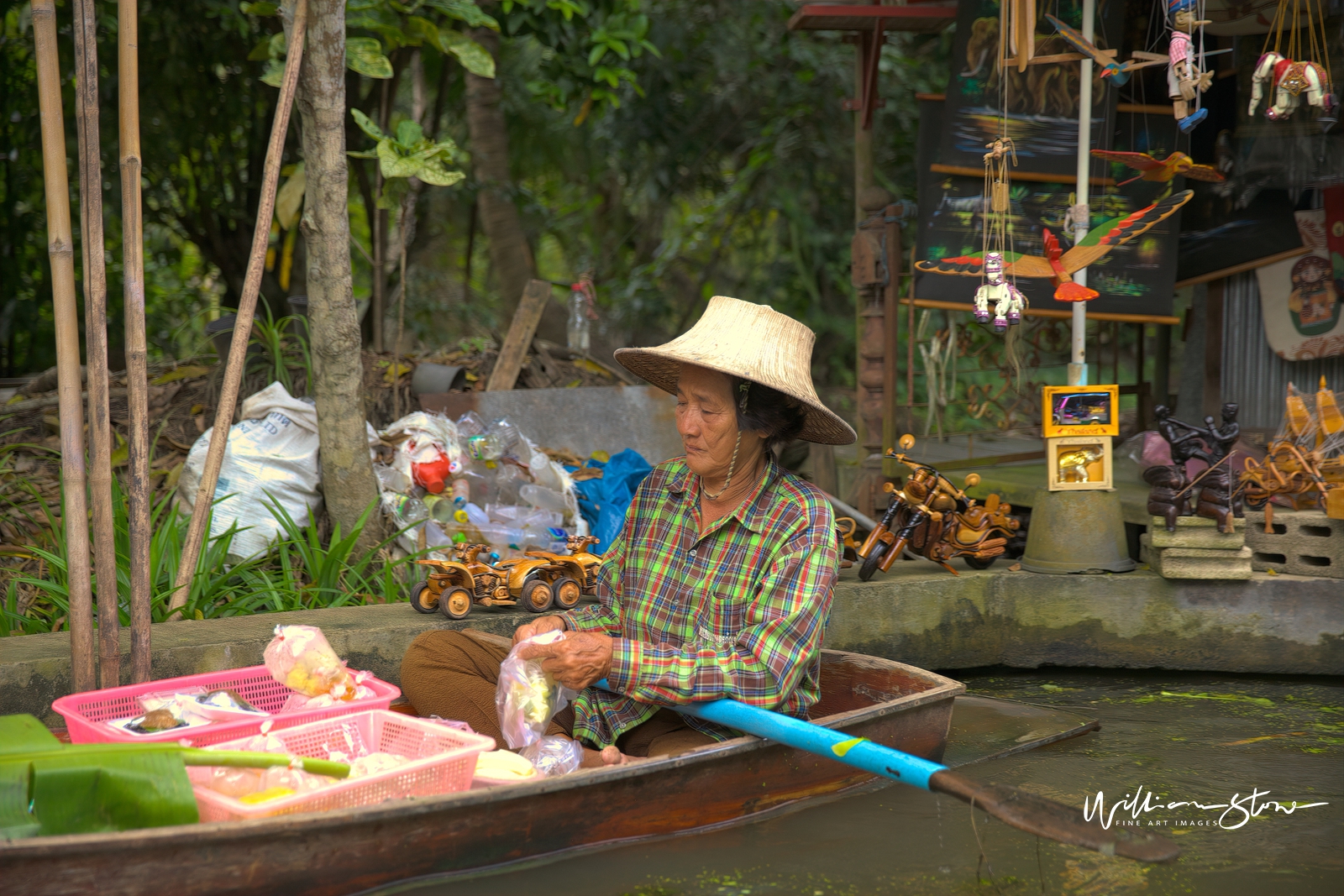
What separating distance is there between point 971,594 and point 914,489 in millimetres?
552

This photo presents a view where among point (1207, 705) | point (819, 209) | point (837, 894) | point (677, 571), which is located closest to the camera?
point (837, 894)

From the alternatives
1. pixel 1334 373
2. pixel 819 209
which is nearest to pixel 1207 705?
pixel 1334 373

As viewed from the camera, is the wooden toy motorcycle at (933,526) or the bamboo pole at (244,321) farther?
the wooden toy motorcycle at (933,526)

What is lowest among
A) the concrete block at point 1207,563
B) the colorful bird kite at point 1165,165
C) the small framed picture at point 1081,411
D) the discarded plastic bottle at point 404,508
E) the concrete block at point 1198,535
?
the concrete block at point 1207,563

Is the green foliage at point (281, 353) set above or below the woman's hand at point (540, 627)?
above

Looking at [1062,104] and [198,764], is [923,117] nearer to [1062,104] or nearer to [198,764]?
[1062,104]

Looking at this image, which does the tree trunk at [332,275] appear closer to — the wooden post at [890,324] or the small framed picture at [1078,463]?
the wooden post at [890,324]

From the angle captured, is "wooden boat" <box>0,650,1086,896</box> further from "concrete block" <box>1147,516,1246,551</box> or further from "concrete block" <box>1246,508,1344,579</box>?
"concrete block" <box>1246,508,1344,579</box>

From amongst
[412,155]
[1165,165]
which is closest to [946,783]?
[1165,165]

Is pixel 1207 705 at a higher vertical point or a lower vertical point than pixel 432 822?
lower

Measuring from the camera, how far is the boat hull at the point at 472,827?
2086mm

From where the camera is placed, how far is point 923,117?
5.76m

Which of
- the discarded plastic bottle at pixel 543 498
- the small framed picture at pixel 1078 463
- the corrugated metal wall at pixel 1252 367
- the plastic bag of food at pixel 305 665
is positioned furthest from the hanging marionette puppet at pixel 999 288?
the corrugated metal wall at pixel 1252 367

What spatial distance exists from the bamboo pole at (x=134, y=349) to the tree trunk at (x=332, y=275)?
41.0 inches
